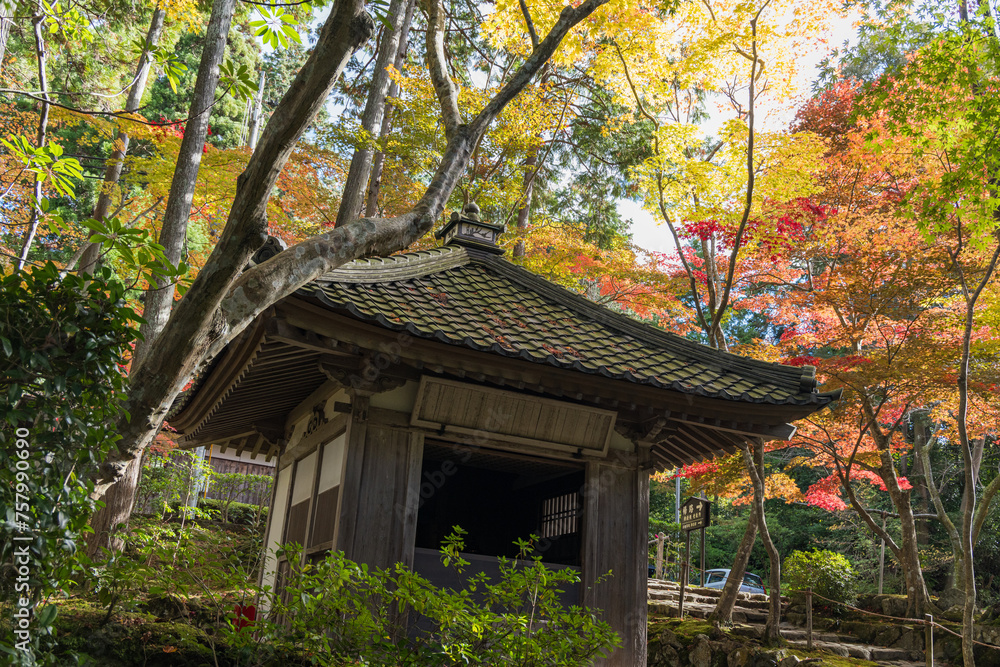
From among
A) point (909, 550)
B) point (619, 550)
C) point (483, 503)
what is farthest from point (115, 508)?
point (909, 550)

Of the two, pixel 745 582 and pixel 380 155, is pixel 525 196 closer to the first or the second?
pixel 380 155

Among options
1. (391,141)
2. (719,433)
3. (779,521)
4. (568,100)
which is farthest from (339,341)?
(779,521)

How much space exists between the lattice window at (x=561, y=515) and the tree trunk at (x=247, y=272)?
5624 millimetres

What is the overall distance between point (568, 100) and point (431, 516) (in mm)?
13365

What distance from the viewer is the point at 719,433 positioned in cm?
741

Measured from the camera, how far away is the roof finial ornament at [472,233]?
327 inches

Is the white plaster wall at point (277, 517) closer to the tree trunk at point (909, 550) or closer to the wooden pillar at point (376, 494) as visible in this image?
the wooden pillar at point (376, 494)

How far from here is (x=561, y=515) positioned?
8.91 meters

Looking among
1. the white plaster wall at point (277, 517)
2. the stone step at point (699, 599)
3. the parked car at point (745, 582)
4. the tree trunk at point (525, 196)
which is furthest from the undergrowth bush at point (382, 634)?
the parked car at point (745, 582)

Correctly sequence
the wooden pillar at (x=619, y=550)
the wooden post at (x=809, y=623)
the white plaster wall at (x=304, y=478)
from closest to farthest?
the wooden pillar at (x=619, y=550)
the white plaster wall at (x=304, y=478)
the wooden post at (x=809, y=623)

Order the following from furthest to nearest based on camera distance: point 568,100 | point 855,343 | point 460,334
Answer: point 568,100
point 855,343
point 460,334

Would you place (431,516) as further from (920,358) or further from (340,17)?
(920,358)

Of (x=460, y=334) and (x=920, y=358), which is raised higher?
(x=920, y=358)

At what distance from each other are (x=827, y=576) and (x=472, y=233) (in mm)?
11506
